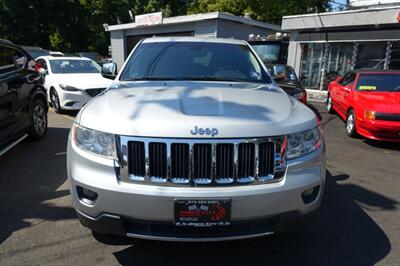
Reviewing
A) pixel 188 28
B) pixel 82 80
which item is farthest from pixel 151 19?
pixel 82 80

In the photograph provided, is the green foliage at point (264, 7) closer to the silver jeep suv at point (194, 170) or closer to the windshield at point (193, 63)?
the windshield at point (193, 63)

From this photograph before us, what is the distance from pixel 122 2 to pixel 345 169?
124ft

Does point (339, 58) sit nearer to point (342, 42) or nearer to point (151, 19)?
point (342, 42)

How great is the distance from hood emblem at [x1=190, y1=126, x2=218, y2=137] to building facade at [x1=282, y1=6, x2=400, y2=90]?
475 inches

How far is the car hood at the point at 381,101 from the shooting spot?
7023 mm

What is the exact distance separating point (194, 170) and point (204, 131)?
0.90 feet

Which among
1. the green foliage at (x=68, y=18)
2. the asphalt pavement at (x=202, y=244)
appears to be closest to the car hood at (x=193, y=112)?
the asphalt pavement at (x=202, y=244)

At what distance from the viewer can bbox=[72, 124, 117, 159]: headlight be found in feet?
8.64

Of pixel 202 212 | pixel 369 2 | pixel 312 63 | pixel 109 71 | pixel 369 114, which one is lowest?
pixel 312 63

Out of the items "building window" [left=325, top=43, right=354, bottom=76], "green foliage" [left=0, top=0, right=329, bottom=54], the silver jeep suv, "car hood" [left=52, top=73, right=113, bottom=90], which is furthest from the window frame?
"green foliage" [left=0, top=0, right=329, bottom=54]

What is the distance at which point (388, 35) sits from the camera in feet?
42.2

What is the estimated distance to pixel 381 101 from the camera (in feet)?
24.2

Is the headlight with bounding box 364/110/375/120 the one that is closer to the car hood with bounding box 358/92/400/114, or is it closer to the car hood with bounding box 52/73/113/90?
the car hood with bounding box 358/92/400/114

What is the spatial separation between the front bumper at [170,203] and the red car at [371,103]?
494 cm
